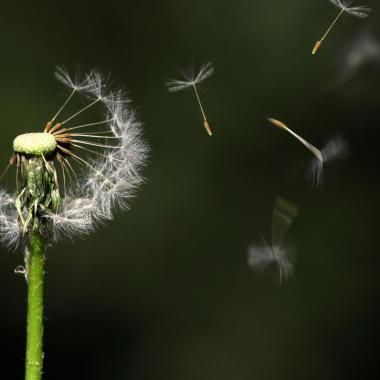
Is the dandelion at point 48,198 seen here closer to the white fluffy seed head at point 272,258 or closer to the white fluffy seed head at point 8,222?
the white fluffy seed head at point 8,222

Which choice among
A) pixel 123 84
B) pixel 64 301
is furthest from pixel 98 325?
pixel 123 84

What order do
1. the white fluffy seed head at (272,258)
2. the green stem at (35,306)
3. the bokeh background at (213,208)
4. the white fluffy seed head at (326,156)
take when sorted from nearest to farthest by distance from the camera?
the green stem at (35,306) < the white fluffy seed head at (326,156) < the white fluffy seed head at (272,258) < the bokeh background at (213,208)

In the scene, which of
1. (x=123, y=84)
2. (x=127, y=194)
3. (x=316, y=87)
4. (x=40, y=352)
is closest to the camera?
(x=40, y=352)

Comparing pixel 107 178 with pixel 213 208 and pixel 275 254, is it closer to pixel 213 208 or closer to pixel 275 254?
pixel 275 254

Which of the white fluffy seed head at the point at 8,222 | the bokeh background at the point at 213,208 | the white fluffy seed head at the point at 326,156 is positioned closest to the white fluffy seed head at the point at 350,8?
the white fluffy seed head at the point at 326,156

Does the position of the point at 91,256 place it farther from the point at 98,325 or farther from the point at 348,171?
the point at 348,171

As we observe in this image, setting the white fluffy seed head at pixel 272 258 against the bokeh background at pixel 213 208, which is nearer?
the white fluffy seed head at pixel 272 258

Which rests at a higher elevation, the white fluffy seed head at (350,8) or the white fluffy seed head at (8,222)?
the white fluffy seed head at (350,8)
